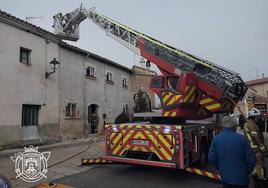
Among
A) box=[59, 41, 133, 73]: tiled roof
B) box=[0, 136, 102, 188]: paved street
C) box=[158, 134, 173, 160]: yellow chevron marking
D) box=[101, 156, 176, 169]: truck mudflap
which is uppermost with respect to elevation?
box=[59, 41, 133, 73]: tiled roof

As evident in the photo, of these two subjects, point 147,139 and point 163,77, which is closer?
point 147,139

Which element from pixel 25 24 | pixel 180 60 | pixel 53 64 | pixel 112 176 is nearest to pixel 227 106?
pixel 180 60

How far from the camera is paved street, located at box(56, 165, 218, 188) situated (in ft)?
22.0

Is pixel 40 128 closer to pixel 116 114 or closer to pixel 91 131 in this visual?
pixel 91 131

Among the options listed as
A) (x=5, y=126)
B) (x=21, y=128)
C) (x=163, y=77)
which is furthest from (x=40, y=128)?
(x=163, y=77)

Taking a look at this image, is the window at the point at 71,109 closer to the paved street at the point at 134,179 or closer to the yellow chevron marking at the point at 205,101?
the paved street at the point at 134,179

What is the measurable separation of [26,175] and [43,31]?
8898 millimetres

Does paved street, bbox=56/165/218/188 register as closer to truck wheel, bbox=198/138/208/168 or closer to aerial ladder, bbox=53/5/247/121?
truck wheel, bbox=198/138/208/168

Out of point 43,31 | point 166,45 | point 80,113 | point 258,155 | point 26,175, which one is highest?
point 43,31

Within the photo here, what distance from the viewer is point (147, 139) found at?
7.13m

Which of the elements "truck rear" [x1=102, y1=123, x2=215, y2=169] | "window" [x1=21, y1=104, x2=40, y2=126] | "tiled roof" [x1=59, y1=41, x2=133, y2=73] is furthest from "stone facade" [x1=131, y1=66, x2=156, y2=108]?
"truck rear" [x1=102, y1=123, x2=215, y2=169]

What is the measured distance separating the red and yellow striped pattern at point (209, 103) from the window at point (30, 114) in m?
8.57

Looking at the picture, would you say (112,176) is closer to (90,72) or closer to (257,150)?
(257,150)

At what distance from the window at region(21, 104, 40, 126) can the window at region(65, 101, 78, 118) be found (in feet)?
7.34
